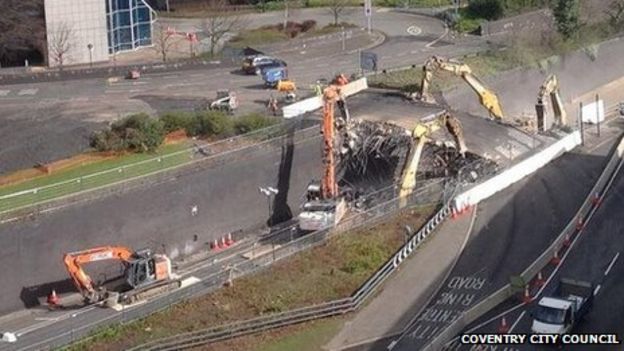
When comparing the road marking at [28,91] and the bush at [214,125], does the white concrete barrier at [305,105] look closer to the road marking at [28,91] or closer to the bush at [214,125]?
the bush at [214,125]

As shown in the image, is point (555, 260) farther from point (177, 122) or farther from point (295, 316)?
point (177, 122)

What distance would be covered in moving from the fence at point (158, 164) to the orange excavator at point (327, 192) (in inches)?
110

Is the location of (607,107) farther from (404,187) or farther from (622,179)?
(404,187)

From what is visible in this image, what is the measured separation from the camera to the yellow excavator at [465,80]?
59156 millimetres

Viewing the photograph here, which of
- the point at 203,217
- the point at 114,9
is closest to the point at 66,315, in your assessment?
the point at 203,217

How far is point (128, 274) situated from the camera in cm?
4075

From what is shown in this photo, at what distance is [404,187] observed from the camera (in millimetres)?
48750

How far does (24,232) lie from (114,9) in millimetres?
35969

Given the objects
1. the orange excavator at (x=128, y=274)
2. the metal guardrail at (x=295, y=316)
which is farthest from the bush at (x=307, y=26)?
the orange excavator at (x=128, y=274)

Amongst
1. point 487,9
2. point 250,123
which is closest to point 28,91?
point 250,123

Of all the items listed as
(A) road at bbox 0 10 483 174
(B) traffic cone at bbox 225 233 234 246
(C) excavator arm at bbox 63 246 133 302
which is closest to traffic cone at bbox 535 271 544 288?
(B) traffic cone at bbox 225 233 234 246

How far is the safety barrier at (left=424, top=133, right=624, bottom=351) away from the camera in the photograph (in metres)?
36.0

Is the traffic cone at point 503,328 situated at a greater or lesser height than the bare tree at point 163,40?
lesser

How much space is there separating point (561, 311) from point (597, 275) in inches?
251
